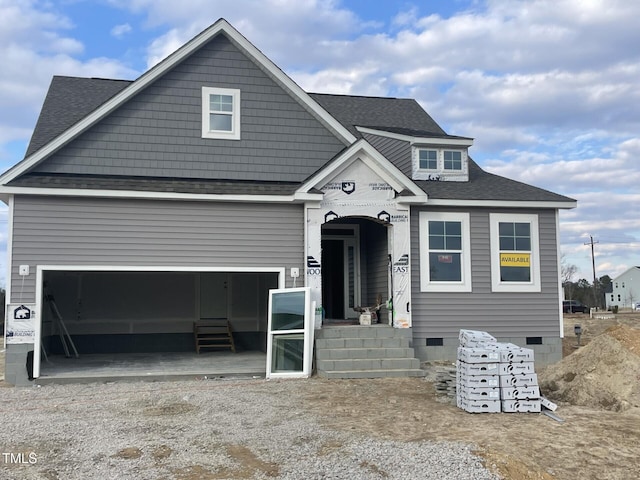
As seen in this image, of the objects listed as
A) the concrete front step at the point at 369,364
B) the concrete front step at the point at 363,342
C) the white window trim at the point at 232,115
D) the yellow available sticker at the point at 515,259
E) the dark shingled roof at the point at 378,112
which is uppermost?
the dark shingled roof at the point at 378,112

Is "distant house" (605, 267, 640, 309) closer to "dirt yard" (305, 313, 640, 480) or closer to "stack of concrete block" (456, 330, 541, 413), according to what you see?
"dirt yard" (305, 313, 640, 480)

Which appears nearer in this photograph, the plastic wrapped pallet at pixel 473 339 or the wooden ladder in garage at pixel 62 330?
the plastic wrapped pallet at pixel 473 339

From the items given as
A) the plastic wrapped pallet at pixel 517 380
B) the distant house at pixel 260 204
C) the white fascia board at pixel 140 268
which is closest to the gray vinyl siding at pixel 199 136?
the distant house at pixel 260 204

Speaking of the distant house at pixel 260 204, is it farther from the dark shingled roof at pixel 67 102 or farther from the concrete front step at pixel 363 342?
the concrete front step at pixel 363 342

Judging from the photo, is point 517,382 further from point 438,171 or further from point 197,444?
point 438,171

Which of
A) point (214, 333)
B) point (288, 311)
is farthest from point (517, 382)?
point (214, 333)

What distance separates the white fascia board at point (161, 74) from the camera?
11500 mm

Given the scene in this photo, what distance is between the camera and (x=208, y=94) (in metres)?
12.8

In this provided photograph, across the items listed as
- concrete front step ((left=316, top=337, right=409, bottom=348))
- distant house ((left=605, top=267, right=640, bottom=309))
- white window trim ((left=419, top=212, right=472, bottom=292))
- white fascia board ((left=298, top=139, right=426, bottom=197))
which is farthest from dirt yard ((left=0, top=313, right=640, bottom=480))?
distant house ((left=605, top=267, right=640, bottom=309))

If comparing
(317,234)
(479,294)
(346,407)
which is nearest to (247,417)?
(346,407)

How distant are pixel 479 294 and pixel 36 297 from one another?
29.0 ft

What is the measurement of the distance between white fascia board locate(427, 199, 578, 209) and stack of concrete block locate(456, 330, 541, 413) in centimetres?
491

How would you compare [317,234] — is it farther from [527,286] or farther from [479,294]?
[527,286]

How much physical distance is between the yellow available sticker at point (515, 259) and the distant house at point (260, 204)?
26mm
